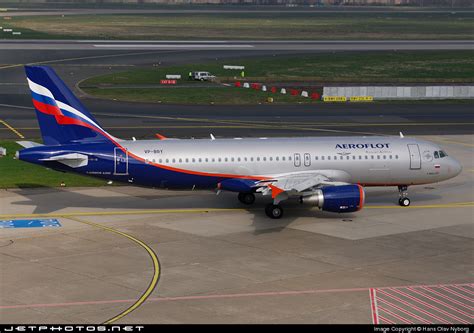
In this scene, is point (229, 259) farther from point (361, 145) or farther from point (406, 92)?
point (406, 92)

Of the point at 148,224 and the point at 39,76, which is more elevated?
the point at 39,76

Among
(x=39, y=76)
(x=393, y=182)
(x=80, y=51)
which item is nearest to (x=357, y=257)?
(x=393, y=182)

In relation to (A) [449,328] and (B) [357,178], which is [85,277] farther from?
(B) [357,178]

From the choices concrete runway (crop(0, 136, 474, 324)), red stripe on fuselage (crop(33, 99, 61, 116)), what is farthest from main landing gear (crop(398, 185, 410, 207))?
red stripe on fuselage (crop(33, 99, 61, 116))

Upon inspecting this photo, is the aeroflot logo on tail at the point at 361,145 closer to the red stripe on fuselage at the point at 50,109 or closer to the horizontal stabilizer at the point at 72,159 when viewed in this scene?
the horizontal stabilizer at the point at 72,159

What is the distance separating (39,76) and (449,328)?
31.6m

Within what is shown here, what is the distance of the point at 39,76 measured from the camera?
55594 millimetres

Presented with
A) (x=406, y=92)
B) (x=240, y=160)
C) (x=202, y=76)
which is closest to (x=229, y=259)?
(x=240, y=160)

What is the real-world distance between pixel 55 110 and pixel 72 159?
11.4ft

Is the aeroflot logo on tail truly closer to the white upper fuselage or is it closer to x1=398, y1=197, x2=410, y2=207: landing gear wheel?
the white upper fuselage

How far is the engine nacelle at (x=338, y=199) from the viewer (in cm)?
5394

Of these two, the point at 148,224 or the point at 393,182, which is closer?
the point at 148,224

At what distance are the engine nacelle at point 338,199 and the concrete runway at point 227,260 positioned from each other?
1.26 meters

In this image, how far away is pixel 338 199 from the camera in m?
53.9
